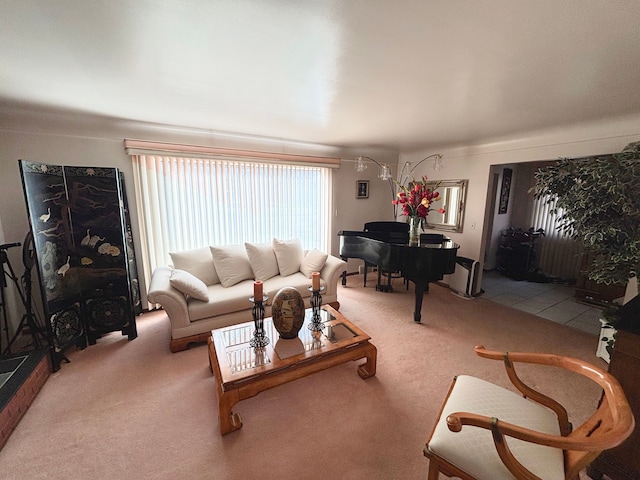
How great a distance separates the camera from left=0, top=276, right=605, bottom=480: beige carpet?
144cm

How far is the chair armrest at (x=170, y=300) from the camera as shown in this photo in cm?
233

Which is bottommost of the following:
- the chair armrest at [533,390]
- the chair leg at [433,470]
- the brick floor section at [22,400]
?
the brick floor section at [22,400]

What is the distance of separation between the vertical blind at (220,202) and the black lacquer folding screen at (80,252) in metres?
0.61

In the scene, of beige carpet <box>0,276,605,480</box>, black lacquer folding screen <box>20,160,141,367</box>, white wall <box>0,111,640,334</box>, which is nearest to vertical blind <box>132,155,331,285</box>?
white wall <box>0,111,640,334</box>

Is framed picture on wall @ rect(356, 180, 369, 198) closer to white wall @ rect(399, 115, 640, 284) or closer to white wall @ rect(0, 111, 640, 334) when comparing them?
white wall @ rect(0, 111, 640, 334)

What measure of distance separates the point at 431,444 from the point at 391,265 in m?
2.24

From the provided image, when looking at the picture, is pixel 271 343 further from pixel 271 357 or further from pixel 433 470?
pixel 433 470

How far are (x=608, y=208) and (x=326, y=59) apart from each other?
2.38 metres

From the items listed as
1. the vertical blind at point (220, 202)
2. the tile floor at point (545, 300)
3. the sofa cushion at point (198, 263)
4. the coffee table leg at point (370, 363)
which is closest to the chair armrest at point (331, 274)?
the vertical blind at point (220, 202)

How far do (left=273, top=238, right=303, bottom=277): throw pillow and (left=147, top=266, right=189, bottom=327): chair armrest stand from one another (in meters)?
1.23

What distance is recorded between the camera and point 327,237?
15.0ft

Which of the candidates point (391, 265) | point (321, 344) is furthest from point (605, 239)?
point (321, 344)

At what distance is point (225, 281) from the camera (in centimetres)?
304

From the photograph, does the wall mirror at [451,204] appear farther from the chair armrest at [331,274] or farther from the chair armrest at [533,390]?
the chair armrest at [533,390]
